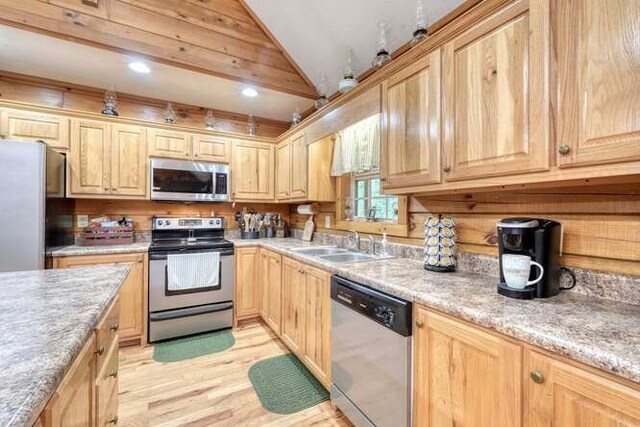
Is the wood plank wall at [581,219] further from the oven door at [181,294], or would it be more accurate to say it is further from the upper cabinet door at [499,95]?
the oven door at [181,294]

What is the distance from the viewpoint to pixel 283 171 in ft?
Answer: 11.2

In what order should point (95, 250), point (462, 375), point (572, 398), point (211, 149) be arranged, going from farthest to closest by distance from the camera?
point (211, 149)
point (95, 250)
point (462, 375)
point (572, 398)

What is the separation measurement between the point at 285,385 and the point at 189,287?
135cm

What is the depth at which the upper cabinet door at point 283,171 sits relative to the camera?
3266 mm

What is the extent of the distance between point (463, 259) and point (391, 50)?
5.82ft

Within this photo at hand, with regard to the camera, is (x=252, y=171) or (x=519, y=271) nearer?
(x=519, y=271)

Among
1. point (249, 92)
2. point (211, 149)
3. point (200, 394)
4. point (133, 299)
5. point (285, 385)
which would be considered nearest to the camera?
point (200, 394)

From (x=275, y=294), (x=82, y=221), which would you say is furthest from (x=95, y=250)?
(x=275, y=294)

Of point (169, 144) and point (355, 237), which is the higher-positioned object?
point (169, 144)

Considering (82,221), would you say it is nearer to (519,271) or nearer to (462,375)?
(462,375)

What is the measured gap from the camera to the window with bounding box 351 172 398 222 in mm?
2396

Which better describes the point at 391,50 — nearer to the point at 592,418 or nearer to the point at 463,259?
the point at 463,259

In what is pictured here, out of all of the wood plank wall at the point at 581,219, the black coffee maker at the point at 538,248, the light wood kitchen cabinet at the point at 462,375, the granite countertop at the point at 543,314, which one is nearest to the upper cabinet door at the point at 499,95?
the black coffee maker at the point at 538,248

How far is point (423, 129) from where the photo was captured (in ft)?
5.14
